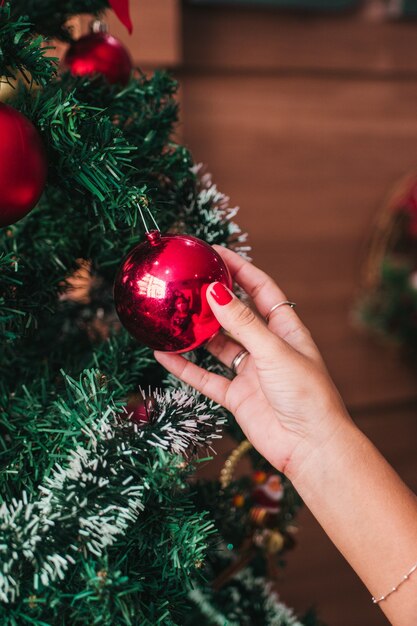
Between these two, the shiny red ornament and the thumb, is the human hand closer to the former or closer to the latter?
the thumb

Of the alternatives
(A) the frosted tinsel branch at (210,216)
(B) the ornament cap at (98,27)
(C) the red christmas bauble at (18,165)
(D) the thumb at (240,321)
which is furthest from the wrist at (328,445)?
(B) the ornament cap at (98,27)

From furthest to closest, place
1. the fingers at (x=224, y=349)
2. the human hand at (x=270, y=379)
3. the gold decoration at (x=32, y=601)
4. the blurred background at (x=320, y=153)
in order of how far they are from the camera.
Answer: the blurred background at (x=320, y=153) → the fingers at (x=224, y=349) → the human hand at (x=270, y=379) → the gold decoration at (x=32, y=601)

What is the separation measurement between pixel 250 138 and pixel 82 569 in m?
1.22

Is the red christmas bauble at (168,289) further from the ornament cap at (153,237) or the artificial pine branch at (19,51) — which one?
the artificial pine branch at (19,51)

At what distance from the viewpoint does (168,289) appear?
449 millimetres

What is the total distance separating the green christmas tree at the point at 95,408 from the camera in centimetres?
41

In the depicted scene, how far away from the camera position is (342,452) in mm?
554

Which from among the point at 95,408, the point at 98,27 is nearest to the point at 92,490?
the point at 95,408

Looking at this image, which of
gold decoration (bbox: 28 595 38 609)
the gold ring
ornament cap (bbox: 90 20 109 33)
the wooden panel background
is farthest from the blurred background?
gold decoration (bbox: 28 595 38 609)

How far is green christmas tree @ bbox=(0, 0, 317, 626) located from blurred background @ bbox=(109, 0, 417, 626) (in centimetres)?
75

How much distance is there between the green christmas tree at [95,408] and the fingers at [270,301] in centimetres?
3

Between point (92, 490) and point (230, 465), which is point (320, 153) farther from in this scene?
point (92, 490)

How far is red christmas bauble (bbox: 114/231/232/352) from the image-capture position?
1.48ft

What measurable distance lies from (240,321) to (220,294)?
3 cm
